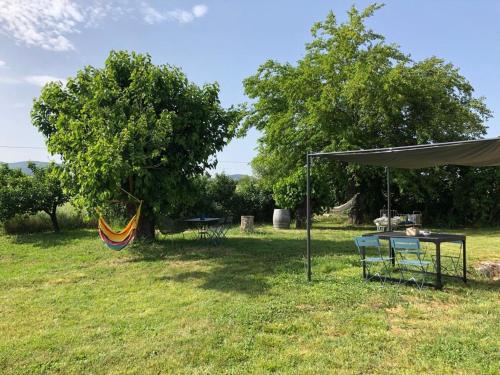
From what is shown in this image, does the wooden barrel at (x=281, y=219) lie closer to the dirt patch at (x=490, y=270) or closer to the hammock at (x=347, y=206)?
the hammock at (x=347, y=206)

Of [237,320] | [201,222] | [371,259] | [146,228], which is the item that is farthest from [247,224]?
[237,320]

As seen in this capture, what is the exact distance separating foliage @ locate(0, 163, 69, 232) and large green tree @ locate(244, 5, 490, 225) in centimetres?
856

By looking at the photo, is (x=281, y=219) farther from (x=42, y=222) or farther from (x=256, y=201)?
(x=42, y=222)

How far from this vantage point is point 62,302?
5.92 metres

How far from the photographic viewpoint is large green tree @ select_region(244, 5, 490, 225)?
16469 mm

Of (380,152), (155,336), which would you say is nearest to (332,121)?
(380,152)

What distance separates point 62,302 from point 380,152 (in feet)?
16.9

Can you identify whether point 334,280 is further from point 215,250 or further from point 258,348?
point 215,250

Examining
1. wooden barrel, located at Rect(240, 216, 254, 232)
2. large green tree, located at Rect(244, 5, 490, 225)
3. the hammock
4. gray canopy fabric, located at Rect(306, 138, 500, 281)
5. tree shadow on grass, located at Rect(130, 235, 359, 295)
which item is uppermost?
large green tree, located at Rect(244, 5, 490, 225)

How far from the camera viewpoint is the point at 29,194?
42.0ft

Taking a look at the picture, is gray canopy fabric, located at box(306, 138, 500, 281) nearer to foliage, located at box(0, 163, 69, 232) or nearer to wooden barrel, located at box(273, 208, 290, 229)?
foliage, located at box(0, 163, 69, 232)

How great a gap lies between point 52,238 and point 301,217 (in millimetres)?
9129

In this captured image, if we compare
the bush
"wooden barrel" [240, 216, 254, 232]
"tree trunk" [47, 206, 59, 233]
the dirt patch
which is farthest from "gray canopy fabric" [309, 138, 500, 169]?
"tree trunk" [47, 206, 59, 233]

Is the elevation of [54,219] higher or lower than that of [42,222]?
higher
